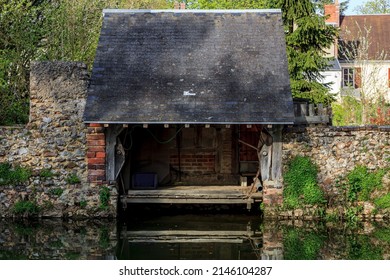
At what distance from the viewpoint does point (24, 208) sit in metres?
14.7

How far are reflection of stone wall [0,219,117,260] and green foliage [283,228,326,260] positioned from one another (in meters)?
2.83

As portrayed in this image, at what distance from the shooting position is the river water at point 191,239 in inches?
444

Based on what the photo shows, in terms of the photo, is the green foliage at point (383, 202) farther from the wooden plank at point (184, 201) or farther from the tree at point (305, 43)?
the tree at point (305, 43)

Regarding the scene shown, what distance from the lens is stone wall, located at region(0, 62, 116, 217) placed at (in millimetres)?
14812

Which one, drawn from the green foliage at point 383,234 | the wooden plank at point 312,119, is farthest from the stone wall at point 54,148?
the green foliage at point 383,234

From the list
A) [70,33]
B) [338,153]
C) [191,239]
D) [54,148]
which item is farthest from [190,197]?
[70,33]

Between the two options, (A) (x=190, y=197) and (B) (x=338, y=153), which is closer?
(B) (x=338, y=153)

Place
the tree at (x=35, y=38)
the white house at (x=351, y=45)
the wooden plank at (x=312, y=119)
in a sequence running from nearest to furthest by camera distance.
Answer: the wooden plank at (x=312, y=119), the tree at (x=35, y=38), the white house at (x=351, y=45)

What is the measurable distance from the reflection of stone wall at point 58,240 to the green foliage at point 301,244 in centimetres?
283

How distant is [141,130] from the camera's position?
1688 cm

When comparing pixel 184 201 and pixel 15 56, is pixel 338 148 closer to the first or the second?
pixel 184 201

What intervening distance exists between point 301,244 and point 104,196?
4.49 metres

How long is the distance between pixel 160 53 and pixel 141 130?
2.16m

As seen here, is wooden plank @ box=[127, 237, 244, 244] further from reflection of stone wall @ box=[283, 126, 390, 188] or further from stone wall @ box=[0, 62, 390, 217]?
reflection of stone wall @ box=[283, 126, 390, 188]
